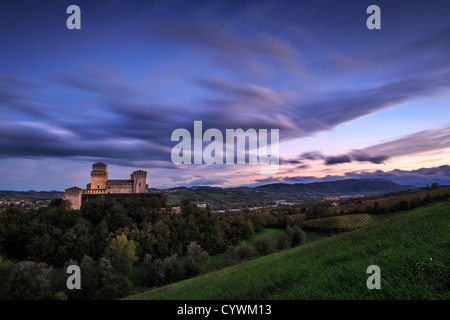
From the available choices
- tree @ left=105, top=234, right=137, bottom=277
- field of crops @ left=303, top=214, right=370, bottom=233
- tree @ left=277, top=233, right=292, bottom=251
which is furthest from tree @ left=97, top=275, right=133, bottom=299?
field of crops @ left=303, top=214, right=370, bottom=233

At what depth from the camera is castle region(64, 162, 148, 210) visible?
6825 centimetres

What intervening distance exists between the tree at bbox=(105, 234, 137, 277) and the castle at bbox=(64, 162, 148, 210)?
19.0 metres

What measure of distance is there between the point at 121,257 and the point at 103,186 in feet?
85.3

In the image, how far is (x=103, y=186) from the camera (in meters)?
69.2

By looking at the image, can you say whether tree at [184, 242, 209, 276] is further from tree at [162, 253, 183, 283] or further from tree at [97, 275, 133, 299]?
tree at [97, 275, 133, 299]

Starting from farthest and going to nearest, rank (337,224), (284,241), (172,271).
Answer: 1. (337,224)
2. (284,241)
3. (172,271)

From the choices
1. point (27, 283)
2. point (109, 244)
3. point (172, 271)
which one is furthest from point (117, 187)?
point (172, 271)

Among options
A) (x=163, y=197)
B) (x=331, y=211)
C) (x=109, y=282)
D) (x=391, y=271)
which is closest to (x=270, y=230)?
(x=331, y=211)

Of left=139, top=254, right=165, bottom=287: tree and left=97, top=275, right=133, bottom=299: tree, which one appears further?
left=139, top=254, right=165, bottom=287: tree

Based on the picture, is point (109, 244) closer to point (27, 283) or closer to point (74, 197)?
point (27, 283)

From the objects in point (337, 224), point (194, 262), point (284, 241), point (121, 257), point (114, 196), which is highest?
point (114, 196)

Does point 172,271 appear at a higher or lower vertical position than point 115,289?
lower

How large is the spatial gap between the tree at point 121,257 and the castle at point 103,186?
1897 cm
